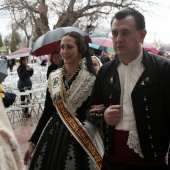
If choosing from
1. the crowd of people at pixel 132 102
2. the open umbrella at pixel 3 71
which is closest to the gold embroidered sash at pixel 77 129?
the crowd of people at pixel 132 102

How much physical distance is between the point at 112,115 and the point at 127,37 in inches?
17.4

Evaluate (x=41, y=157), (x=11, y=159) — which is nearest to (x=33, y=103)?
(x=41, y=157)

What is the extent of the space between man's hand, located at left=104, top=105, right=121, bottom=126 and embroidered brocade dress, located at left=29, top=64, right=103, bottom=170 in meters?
0.85

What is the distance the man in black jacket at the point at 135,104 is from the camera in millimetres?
1668

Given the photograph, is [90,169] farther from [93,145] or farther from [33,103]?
[33,103]

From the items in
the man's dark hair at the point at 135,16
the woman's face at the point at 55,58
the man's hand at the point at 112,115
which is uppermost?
the man's dark hair at the point at 135,16

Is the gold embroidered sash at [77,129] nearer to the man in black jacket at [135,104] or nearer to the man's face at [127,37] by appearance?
the man in black jacket at [135,104]

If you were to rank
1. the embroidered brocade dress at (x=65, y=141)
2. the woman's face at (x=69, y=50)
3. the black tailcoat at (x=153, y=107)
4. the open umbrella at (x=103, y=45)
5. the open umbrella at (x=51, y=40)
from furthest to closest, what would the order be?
the open umbrella at (x=103, y=45) < the open umbrella at (x=51, y=40) < the woman's face at (x=69, y=50) < the embroidered brocade dress at (x=65, y=141) < the black tailcoat at (x=153, y=107)

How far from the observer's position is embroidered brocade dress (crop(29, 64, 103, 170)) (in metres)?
2.51

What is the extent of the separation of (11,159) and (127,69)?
2.93 feet

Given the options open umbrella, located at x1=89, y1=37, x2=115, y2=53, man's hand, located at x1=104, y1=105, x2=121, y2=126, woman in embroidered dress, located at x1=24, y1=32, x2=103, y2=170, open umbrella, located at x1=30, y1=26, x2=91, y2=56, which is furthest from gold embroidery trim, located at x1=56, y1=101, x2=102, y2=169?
open umbrella, located at x1=89, y1=37, x2=115, y2=53

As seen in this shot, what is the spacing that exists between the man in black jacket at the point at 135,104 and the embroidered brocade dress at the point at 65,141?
26.9 inches

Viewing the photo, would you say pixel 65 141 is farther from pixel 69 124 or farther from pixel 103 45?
pixel 103 45

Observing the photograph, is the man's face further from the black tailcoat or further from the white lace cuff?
the white lace cuff
